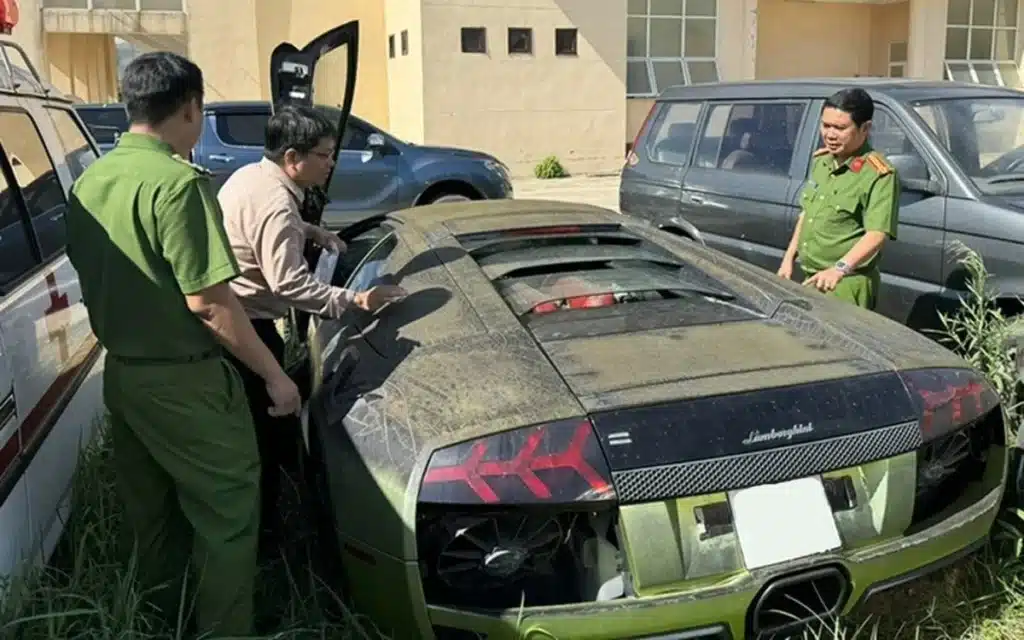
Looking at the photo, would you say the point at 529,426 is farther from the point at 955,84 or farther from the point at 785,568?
the point at 955,84

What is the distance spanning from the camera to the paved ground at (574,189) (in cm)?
1487

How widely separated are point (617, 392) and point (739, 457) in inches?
12.7

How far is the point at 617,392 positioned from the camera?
2.24m

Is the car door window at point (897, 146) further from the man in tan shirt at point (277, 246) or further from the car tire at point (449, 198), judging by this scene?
the car tire at point (449, 198)

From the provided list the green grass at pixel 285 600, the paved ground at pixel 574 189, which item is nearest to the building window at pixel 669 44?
the paved ground at pixel 574 189

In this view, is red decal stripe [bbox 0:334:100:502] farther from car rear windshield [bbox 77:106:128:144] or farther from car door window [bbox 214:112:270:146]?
car rear windshield [bbox 77:106:128:144]

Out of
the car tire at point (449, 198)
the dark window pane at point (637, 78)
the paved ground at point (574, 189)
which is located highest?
the dark window pane at point (637, 78)

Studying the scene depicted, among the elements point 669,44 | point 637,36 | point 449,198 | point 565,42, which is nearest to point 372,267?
point 449,198

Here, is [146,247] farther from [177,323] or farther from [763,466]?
[763,466]

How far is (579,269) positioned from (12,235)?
2067 mm

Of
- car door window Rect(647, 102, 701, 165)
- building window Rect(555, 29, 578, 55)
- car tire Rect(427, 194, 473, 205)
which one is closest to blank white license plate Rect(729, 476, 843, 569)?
car door window Rect(647, 102, 701, 165)

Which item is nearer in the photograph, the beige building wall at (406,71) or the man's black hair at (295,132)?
the man's black hair at (295,132)

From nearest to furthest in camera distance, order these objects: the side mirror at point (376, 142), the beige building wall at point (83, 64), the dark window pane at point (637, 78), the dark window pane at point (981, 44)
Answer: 1. the side mirror at point (376, 142)
2. the beige building wall at point (83, 64)
3. the dark window pane at point (637, 78)
4. the dark window pane at point (981, 44)

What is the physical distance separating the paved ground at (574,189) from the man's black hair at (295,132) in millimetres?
10694
